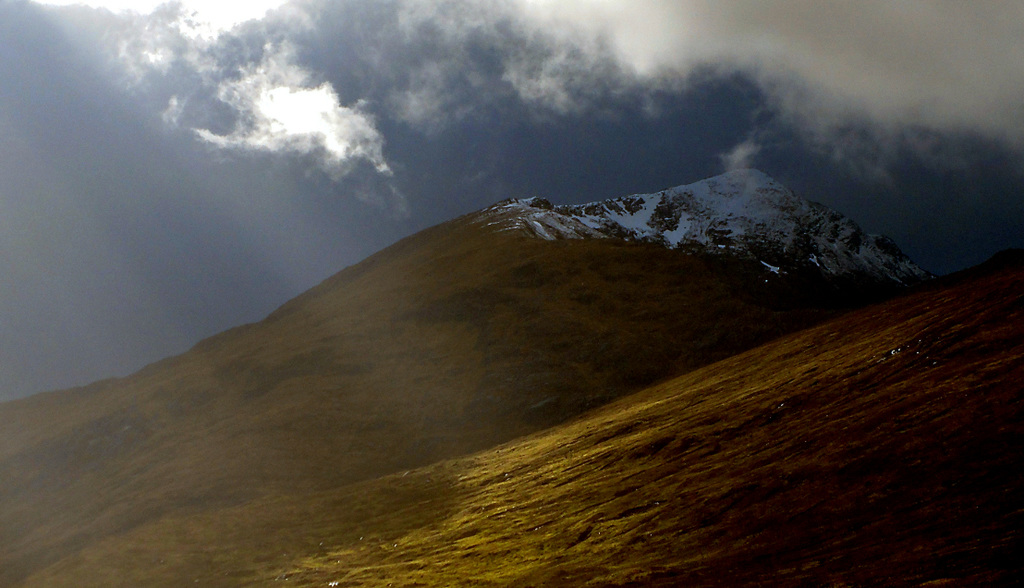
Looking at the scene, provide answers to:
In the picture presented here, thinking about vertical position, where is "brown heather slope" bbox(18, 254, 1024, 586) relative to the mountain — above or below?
below

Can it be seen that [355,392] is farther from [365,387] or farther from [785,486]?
[785,486]

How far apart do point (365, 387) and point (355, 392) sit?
231 cm

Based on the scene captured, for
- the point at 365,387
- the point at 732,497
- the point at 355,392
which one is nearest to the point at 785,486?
the point at 732,497

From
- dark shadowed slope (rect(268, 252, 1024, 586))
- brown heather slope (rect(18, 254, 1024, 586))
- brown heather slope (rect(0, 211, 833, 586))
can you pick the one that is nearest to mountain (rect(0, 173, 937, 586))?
brown heather slope (rect(0, 211, 833, 586))

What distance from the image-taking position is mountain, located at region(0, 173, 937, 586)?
96.6 m

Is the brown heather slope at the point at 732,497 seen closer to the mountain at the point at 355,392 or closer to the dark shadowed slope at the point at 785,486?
the dark shadowed slope at the point at 785,486

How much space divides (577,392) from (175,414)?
240 feet

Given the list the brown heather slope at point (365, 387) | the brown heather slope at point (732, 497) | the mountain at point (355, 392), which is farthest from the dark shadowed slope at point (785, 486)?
the brown heather slope at point (365, 387)

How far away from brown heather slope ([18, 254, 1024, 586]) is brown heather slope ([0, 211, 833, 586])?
1195cm

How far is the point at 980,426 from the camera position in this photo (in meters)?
40.8

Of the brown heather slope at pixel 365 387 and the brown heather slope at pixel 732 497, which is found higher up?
the brown heather slope at pixel 365 387

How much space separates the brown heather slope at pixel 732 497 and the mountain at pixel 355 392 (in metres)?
3.68

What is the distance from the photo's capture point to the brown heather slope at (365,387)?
10062 cm

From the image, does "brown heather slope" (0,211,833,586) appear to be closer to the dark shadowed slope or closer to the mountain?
the mountain
